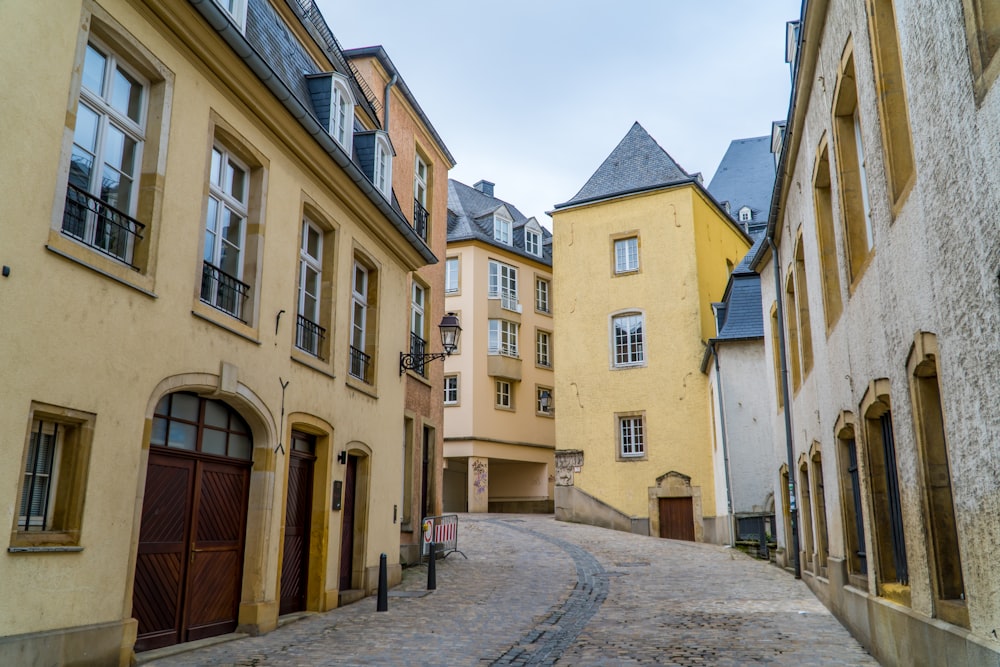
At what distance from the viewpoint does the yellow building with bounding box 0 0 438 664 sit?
6.21 meters

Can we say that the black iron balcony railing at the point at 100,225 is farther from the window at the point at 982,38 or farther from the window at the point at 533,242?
the window at the point at 533,242

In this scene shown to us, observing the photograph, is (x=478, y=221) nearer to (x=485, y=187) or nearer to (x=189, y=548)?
(x=485, y=187)

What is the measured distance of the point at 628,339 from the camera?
1115 inches

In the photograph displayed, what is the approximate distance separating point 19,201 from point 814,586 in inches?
462

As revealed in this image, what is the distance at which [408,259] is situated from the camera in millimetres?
14938

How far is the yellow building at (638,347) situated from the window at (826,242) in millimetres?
16020

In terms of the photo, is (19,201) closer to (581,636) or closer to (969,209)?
(969,209)

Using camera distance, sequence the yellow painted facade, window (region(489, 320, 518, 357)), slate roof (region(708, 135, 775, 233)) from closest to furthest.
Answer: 1. the yellow painted facade
2. window (region(489, 320, 518, 357))
3. slate roof (region(708, 135, 775, 233))

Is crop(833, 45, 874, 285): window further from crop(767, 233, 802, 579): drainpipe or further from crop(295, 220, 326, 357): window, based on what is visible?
crop(767, 233, 802, 579): drainpipe

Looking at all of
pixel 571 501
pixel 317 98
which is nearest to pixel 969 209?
pixel 317 98

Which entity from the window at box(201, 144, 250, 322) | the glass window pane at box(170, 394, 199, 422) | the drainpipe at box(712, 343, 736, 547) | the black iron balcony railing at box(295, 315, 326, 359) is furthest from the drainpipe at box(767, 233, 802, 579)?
the glass window pane at box(170, 394, 199, 422)

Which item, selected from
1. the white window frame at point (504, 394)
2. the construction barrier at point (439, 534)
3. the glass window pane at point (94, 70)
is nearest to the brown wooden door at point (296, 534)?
the construction barrier at point (439, 534)

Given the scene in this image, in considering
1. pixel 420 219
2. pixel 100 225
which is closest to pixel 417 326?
pixel 420 219

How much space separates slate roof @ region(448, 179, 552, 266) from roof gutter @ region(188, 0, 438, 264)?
866 inches
